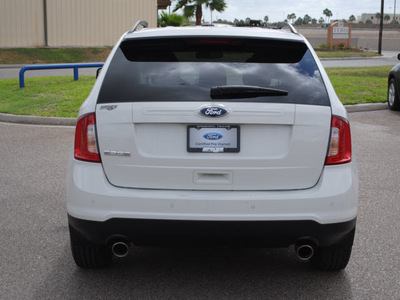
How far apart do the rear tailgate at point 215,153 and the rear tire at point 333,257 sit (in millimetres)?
595

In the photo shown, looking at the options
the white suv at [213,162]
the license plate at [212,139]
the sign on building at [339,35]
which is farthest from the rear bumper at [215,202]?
the sign on building at [339,35]

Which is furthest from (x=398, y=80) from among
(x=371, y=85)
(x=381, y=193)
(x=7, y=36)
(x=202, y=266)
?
(x=7, y=36)

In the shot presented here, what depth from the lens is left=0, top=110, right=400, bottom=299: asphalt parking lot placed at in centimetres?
416

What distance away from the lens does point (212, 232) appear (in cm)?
385

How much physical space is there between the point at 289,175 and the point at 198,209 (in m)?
0.60

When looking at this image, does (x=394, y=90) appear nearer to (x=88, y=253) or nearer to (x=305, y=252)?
(x=305, y=252)

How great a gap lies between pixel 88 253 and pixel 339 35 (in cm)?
6101

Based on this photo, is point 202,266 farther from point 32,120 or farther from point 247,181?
point 32,120

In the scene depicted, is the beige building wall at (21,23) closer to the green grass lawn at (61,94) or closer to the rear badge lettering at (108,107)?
the green grass lawn at (61,94)

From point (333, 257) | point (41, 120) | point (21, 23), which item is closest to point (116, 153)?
point (333, 257)

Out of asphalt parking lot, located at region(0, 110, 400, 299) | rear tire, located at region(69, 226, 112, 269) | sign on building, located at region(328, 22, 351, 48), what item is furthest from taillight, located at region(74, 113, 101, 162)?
sign on building, located at region(328, 22, 351, 48)

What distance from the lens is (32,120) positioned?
12359mm

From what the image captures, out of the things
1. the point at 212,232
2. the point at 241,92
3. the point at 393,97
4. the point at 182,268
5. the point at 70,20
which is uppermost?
the point at 70,20

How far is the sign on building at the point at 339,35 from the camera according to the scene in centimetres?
6189
